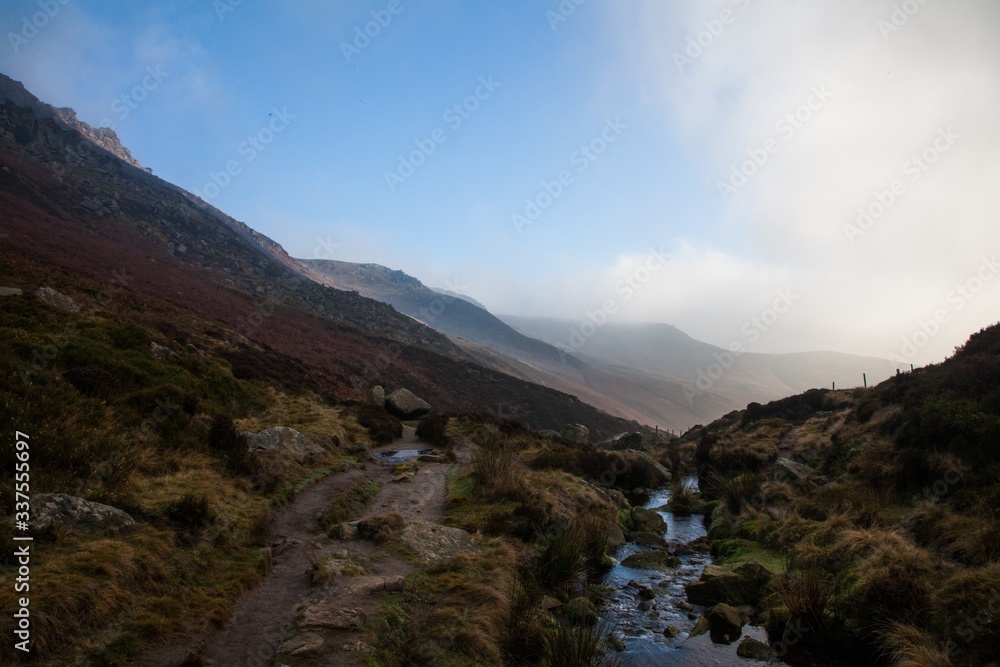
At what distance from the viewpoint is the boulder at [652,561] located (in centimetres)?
1246

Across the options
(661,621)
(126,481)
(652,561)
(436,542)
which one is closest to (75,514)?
(126,481)

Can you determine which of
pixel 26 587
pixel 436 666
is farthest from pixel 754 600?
pixel 26 587

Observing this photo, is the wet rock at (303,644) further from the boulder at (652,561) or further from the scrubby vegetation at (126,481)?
the boulder at (652,561)

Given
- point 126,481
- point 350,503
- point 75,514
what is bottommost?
point 350,503

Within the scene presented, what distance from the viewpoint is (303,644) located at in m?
5.88

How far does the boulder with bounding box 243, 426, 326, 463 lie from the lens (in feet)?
47.3

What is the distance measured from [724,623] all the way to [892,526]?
5103 mm

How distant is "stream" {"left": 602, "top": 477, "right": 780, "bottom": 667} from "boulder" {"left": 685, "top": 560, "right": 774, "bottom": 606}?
342 millimetres

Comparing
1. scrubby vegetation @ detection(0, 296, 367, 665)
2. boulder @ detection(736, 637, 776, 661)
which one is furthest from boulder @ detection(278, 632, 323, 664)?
boulder @ detection(736, 637, 776, 661)

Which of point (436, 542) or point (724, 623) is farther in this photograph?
point (436, 542)

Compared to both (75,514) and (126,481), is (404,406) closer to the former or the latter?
(126,481)

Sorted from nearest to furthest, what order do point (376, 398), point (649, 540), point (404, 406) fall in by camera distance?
point (649, 540), point (404, 406), point (376, 398)

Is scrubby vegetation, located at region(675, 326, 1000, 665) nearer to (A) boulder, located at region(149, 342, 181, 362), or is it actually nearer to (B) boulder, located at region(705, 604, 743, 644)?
(B) boulder, located at region(705, 604, 743, 644)

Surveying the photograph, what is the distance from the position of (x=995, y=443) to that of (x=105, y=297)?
3526 centimetres
